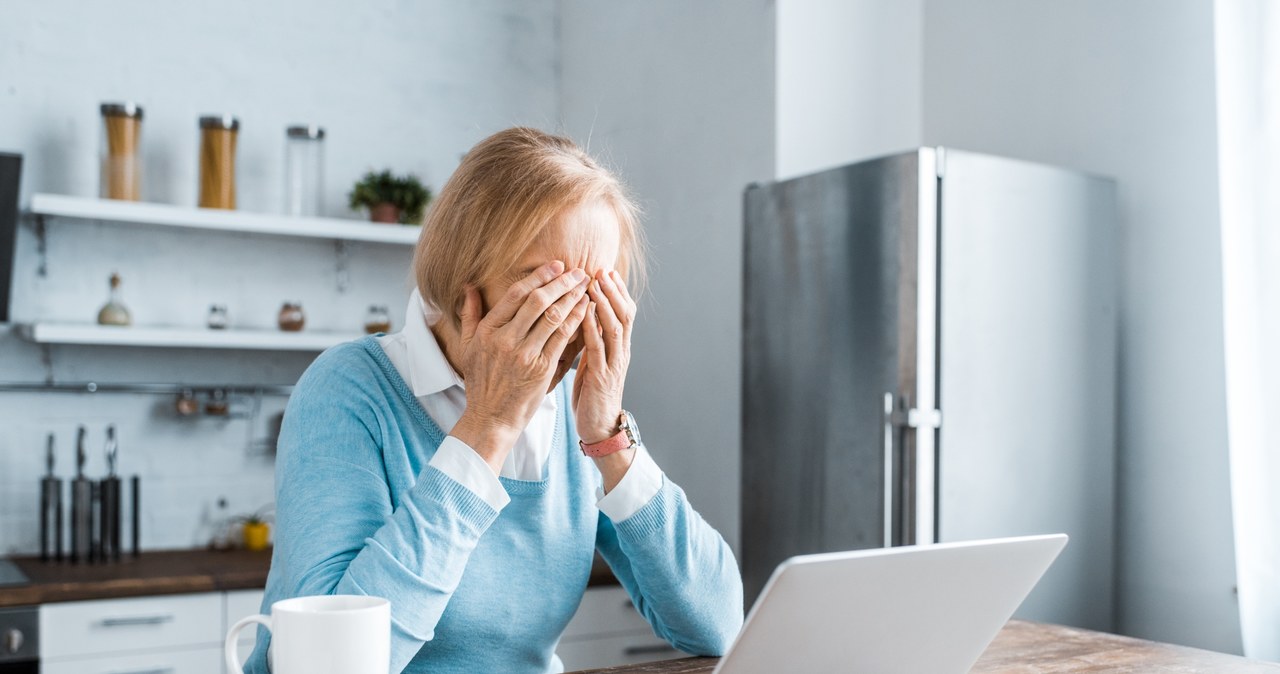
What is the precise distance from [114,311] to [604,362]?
1965 mm

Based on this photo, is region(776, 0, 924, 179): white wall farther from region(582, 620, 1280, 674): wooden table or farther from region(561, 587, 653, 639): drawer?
region(582, 620, 1280, 674): wooden table

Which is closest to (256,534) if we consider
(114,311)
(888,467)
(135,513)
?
(135,513)

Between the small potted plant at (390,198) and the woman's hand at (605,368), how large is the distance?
194 cm

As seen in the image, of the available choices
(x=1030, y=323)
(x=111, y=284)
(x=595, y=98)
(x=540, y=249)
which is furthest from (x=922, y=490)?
(x=111, y=284)

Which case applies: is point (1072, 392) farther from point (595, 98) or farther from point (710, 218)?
point (595, 98)

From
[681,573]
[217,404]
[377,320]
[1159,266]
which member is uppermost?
[1159,266]

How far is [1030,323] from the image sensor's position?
235 cm

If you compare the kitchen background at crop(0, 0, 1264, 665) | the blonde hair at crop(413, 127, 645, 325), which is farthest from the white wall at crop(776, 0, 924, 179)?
the blonde hair at crop(413, 127, 645, 325)

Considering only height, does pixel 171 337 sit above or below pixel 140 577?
above

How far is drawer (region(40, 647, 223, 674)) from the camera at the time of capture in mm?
2303

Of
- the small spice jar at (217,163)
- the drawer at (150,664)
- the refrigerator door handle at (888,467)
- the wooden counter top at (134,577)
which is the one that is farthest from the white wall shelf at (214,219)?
the refrigerator door handle at (888,467)

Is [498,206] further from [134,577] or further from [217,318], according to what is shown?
[217,318]

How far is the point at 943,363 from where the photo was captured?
225 cm

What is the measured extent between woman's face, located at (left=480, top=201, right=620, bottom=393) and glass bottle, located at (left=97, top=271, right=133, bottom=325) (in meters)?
1.92
